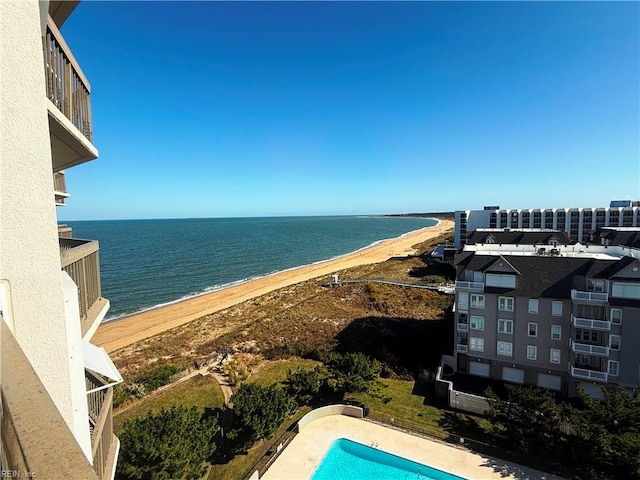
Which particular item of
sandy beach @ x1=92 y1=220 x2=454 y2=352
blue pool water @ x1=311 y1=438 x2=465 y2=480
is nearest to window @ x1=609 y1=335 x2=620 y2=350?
blue pool water @ x1=311 y1=438 x2=465 y2=480

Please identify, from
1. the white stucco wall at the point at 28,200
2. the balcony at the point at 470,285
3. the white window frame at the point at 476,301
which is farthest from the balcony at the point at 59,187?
the white window frame at the point at 476,301

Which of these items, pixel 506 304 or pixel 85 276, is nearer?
pixel 85 276

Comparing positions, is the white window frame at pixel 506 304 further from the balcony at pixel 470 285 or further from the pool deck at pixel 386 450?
the pool deck at pixel 386 450

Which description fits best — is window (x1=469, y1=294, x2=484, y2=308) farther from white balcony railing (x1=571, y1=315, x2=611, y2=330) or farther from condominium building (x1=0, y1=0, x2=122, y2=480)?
condominium building (x1=0, y1=0, x2=122, y2=480)

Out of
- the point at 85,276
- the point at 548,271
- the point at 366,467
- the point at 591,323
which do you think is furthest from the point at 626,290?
the point at 85,276

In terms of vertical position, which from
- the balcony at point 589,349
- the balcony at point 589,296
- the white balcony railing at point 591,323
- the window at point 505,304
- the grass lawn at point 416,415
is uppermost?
the balcony at point 589,296

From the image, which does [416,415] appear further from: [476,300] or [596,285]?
[596,285]
